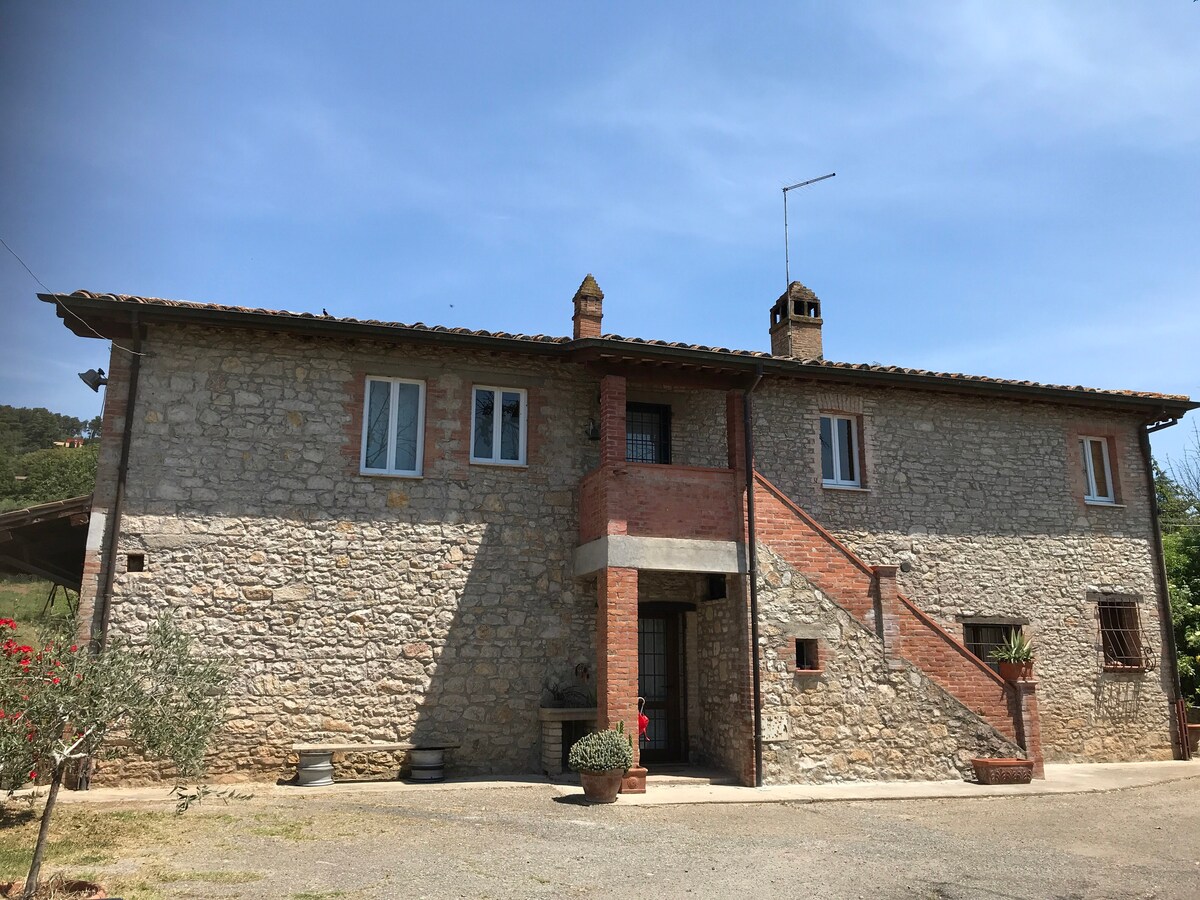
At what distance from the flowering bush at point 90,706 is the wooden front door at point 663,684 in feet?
23.9

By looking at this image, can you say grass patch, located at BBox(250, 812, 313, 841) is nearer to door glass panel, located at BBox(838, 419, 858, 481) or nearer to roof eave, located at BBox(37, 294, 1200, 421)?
roof eave, located at BBox(37, 294, 1200, 421)

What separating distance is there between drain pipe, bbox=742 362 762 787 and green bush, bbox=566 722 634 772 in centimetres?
185

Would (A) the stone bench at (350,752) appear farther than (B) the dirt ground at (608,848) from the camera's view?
Yes

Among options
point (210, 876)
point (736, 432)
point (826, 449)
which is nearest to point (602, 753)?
point (210, 876)

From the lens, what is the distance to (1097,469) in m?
15.8

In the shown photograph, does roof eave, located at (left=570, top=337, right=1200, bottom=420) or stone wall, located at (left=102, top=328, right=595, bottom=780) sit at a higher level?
roof eave, located at (left=570, top=337, right=1200, bottom=420)

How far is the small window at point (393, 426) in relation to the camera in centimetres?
1232

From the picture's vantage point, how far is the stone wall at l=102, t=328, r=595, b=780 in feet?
→ 37.0

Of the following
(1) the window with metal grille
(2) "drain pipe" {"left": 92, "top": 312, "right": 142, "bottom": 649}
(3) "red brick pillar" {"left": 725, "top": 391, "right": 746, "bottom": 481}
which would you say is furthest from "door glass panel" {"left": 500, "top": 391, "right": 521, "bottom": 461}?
(2) "drain pipe" {"left": 92, "top": 312, "right": 142, "bottom": 649}

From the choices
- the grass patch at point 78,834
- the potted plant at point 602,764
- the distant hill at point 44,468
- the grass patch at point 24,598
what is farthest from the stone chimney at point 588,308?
the distant hill at point 44,468

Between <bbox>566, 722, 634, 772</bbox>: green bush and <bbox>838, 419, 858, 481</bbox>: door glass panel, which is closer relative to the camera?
<bbox>566, 722, 634, 772</bbox>: green bush

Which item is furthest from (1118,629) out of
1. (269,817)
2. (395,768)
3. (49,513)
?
(49,513)

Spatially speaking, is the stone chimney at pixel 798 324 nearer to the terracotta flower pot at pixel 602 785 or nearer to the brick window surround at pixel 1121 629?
the brick window surround at pixel 1121 629

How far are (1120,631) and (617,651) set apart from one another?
31.5 ft
